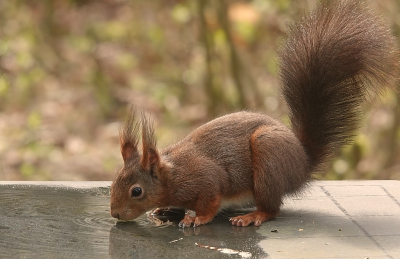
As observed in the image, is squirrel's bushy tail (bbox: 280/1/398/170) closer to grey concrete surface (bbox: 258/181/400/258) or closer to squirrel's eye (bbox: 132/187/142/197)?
grey concrete surface (bbox: 258/181/400/258)

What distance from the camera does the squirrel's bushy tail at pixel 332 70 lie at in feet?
11.4

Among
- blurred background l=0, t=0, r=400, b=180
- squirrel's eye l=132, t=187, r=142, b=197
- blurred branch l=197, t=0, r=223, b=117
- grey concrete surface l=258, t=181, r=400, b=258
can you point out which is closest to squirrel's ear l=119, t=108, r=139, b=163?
squirrel's eye l=132, t=187, r=142, b=197

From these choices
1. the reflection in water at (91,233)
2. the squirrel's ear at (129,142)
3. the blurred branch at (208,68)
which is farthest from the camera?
the blurred branch at (208,68)

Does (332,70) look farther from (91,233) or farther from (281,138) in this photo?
(91,233)

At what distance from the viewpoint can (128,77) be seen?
762 cm

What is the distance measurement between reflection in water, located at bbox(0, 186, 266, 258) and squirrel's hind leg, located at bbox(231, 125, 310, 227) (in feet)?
0.50

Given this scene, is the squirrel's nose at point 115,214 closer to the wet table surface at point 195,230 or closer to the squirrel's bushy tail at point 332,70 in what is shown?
the wet table surface at point 195,230

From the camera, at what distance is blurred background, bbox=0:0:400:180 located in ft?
20.6

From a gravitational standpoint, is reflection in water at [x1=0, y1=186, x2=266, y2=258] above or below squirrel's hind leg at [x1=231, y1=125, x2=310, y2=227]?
below

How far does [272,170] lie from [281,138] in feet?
0.50

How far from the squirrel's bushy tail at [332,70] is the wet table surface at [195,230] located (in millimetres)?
317

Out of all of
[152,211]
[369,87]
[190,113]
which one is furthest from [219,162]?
[190,113]

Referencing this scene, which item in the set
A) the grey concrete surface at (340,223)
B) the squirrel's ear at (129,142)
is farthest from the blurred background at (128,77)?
the squirrel's ear at (129,142)

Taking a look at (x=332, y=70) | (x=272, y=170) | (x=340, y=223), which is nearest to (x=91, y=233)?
(x=272, y=170)
